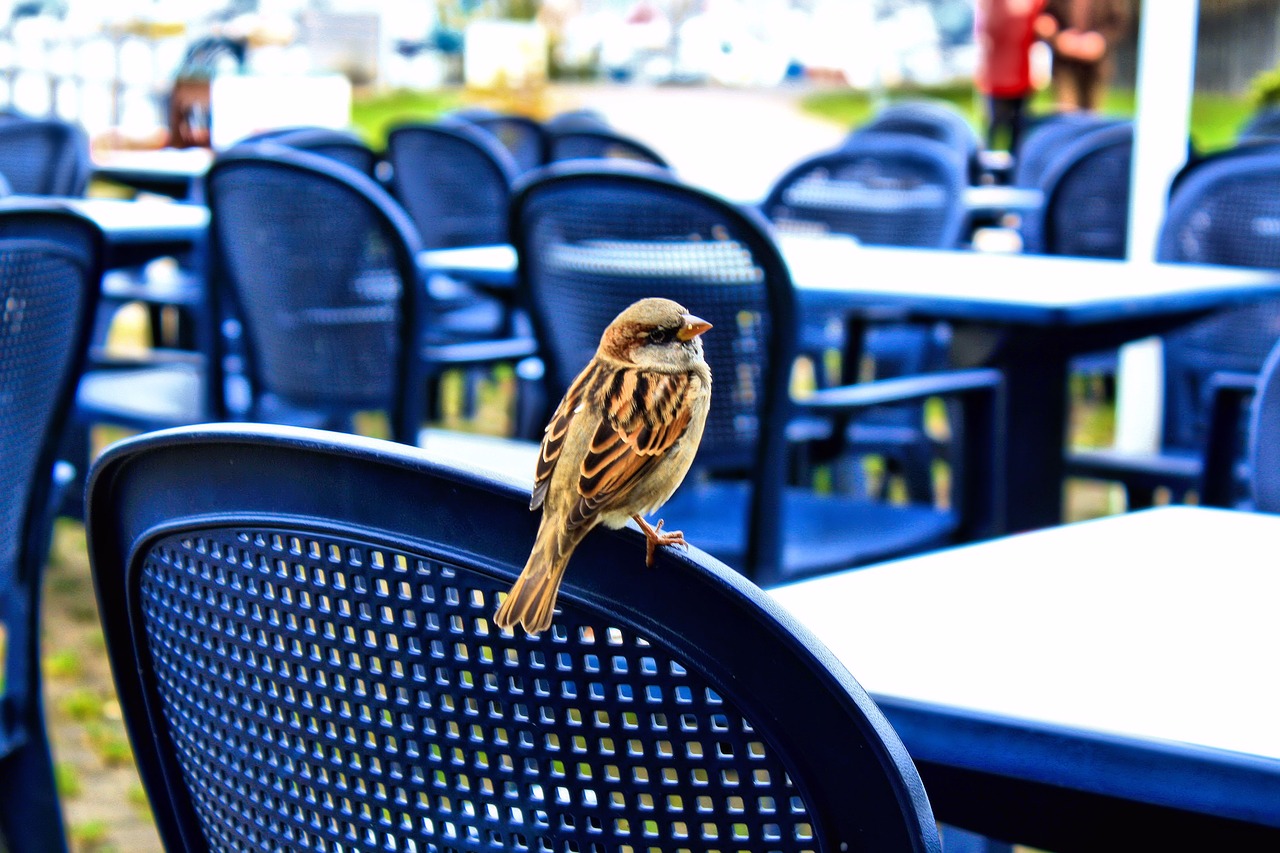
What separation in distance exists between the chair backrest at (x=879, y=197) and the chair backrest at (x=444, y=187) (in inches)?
47.5

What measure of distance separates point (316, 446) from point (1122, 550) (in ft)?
3.07

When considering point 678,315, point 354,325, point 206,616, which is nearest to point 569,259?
point 354,325

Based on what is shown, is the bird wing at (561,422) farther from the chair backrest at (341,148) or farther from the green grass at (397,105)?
the green grass at (397,105)

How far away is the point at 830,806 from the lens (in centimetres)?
76

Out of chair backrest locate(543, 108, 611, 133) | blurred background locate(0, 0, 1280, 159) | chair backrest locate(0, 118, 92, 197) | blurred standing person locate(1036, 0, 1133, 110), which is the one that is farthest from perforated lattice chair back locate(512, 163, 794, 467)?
blurred standing person locate(1036, 0, 1133, 110)

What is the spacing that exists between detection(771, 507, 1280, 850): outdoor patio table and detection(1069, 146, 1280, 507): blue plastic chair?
2.11 m

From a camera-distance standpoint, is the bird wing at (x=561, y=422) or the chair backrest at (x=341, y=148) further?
the chair backrest at (x=341, y=148)

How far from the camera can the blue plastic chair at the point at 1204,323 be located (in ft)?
11.2

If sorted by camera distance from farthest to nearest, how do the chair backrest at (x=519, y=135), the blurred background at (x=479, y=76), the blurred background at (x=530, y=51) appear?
the blurred background at (x=530, y=51), the chair backrest at (x=519, y=135), the blurred background at (x=479, y=76)

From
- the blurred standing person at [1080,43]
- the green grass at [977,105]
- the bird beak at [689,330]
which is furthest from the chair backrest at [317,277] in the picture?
the green grass at [977,105]

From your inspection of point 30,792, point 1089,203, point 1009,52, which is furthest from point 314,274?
point 1009,52

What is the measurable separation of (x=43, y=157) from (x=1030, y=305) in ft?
12.9

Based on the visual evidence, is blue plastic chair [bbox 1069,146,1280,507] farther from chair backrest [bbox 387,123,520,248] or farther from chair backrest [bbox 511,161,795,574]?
chair backrest [bbox 387,123,520,248]

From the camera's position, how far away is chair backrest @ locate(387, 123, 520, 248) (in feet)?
17.4
